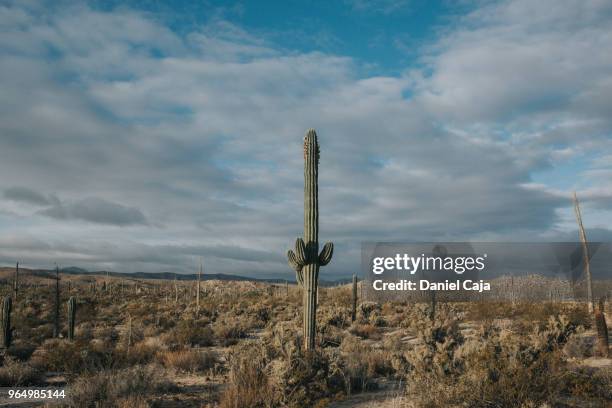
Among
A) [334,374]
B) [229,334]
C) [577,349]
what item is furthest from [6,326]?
[577,349]

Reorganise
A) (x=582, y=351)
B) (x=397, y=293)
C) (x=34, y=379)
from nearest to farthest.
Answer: (x=34, y=379) < (x=582, y=351) < (x=397, y=293)

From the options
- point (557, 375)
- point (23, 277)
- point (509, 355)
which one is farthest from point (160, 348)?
point (23, 277)

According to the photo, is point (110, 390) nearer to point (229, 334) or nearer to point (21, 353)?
point (21, 353)

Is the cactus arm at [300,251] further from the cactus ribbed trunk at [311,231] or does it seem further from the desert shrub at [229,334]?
the desert shrub at [229,334]

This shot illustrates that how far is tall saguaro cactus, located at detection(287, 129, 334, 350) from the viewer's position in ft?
37.4

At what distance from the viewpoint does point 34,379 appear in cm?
1255

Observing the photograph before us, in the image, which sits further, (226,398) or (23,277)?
(23,277)

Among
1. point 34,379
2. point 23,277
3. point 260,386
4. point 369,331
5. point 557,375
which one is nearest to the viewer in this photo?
point 557,375

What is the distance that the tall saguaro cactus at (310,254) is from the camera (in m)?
11.4

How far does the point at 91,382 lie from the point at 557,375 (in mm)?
8440

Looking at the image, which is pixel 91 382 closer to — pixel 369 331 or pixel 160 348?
pixel 160 348

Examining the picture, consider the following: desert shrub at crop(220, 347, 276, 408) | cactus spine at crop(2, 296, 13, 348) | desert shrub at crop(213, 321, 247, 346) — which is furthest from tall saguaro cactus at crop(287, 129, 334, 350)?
cactus spine at crop(2, 296, 13, 348)

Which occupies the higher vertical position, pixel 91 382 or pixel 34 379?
pixel 91 382

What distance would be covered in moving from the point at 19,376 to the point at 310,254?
8064 millimetres
